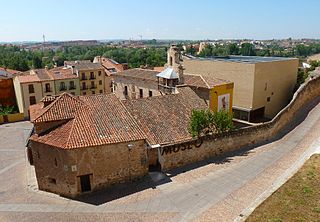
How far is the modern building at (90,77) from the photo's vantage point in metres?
50.2

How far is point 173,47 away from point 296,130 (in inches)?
606

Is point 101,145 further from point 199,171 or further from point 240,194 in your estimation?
point 240,194

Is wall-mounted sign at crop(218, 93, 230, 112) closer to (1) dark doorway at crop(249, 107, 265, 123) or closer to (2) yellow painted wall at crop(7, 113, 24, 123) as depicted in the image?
(1) dark doorway at crop(249, 107, 265, 123)

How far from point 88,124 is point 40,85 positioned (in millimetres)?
28640

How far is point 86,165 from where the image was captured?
17.3m

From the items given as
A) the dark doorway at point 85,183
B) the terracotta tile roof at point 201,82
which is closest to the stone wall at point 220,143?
the dark doorway at point 85,183

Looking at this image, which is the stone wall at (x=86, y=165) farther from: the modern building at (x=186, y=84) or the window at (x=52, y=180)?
the modern building at (x=186, y=84)

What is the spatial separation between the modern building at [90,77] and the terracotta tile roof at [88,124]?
98.7 ft

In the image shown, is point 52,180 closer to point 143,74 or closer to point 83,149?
point 83,149

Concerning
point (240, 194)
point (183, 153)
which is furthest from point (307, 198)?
point (183, 153)

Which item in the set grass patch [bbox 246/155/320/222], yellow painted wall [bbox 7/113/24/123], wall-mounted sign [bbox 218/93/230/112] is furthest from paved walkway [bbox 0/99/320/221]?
yellow painted wall [bbox 7/113/24/123]

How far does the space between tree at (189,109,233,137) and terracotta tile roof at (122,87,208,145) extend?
4.18ft

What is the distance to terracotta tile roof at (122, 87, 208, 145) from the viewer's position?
2225cm

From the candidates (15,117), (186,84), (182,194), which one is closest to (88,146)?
(182,194)
